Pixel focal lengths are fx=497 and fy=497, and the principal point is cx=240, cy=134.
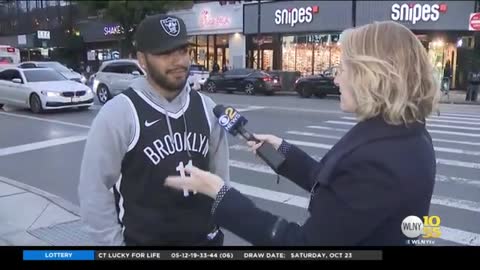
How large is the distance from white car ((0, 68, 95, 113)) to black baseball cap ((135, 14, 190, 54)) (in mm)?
8196

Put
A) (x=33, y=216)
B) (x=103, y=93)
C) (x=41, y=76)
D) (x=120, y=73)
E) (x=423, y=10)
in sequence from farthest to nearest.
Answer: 1. (x=41, y=76)
2. (x=423, y=10)
3. (x=103, y=93)
4. (x=120, y=73)
5. (x=33, y=216)

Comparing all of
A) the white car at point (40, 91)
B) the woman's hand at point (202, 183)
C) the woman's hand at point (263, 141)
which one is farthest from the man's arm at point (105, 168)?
the white car at point (40, 91)

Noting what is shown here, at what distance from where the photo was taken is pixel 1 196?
3.71m

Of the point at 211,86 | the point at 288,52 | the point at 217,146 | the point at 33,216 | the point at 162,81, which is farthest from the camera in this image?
the point at 211,86

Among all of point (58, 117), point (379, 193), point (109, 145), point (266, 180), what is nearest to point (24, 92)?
point (58, 117)

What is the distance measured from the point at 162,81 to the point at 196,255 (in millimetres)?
554

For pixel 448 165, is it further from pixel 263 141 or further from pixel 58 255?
pixel 58 255

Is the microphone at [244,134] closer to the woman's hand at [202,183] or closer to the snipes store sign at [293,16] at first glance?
the woman's hand at [202,183]

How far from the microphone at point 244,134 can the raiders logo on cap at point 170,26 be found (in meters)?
0.30

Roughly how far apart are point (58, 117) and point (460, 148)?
7.12 m

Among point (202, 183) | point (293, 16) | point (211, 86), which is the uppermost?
point (293, 16)

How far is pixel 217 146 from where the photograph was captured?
1.78 meters

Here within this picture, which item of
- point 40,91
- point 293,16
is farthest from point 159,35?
point 40,91

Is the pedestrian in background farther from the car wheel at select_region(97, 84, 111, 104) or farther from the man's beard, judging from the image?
the man's beard
